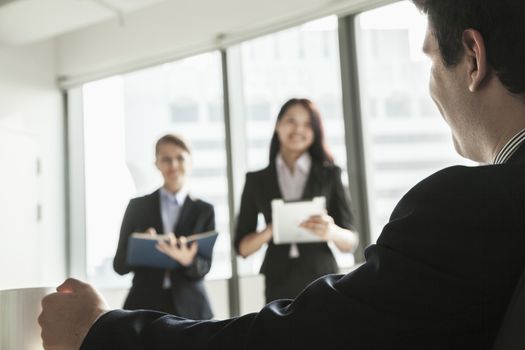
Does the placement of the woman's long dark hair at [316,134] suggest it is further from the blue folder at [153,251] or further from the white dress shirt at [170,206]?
the white dress shirt at [170,206]

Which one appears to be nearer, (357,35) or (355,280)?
(355,280)

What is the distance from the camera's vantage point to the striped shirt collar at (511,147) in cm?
73

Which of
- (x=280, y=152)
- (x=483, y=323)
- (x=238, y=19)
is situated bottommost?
(x=483, y=323)

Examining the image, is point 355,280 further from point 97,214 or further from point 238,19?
point 97,214

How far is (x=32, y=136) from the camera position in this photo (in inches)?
200

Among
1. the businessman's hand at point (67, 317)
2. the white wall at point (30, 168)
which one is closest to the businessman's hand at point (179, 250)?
the white wall at point (30, 168)

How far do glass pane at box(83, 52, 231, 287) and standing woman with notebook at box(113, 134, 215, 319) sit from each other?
A: 897 millimetres

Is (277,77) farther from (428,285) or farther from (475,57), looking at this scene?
(428,285)

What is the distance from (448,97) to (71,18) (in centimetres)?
404

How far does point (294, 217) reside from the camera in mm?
3158

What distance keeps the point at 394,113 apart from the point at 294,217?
4.87 feet

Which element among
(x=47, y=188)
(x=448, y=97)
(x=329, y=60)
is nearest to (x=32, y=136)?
(x=47, y=188)

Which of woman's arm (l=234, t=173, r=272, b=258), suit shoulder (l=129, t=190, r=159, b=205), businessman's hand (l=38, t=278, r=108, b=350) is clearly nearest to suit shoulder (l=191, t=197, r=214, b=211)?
suit shoulder (l=129, t=190, r=159, b=205)

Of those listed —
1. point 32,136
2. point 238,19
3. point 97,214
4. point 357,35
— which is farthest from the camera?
point 97,214
